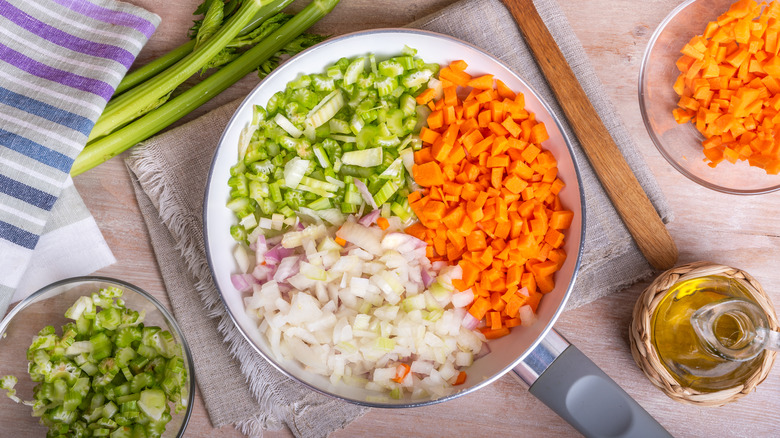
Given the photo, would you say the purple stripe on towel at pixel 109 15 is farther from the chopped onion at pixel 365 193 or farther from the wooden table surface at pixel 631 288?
the chopped onion at pixel 365 193

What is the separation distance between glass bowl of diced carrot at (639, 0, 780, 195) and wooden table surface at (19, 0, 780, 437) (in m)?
0.06

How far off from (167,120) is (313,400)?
922 mm

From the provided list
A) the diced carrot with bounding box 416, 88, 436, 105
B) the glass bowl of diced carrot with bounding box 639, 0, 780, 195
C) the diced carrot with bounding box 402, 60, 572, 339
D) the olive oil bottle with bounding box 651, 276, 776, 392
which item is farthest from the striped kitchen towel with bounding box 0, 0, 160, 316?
the olive oil bottle with bounding box 651, 276, 776, 392

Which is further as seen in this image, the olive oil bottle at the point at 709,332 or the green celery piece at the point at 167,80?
the green celery piece at the point at 167,80

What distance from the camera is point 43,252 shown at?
1673 millimetres

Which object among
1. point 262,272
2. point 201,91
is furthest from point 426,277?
point 201,91

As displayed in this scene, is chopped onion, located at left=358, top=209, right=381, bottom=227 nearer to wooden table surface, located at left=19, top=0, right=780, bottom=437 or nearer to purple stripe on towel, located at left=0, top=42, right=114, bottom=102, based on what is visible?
wooden table surface, located at left=19, top=0, right=780, bottom=437

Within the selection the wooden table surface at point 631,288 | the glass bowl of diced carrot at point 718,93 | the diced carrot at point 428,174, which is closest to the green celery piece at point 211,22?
the wooden table surface at point 631,288

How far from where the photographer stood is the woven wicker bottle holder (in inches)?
58.6

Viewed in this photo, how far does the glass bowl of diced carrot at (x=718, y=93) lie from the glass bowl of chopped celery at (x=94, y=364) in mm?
1505

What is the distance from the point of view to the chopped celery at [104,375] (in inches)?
57.6

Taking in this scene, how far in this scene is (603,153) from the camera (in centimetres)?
161

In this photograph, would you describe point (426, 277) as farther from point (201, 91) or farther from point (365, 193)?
point (201, 91)

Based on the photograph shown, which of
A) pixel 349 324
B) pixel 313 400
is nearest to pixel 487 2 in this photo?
pixel 349 324
